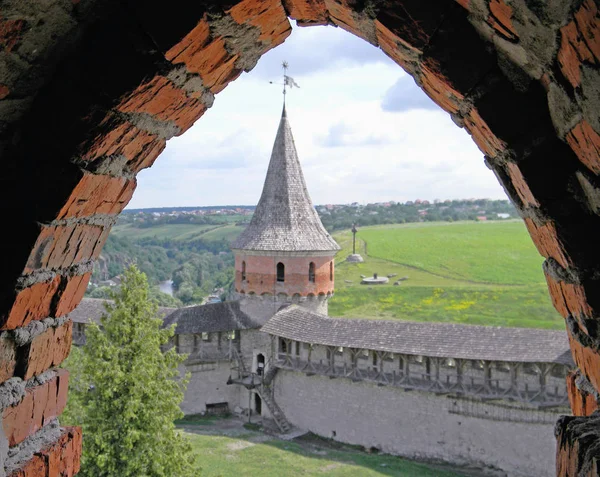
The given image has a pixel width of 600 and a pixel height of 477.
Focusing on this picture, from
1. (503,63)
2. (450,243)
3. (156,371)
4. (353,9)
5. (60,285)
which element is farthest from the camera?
(450,243)

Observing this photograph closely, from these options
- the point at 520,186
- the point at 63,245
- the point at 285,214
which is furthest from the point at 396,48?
the point at 285,214

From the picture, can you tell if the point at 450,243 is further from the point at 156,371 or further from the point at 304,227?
the point at 156,371

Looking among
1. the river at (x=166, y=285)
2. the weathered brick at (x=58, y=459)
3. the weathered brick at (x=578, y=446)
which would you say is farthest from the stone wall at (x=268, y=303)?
the river at (x=166, y=285)

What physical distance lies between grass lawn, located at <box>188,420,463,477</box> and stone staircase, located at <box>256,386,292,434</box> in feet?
3.09

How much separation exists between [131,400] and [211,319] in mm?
10696

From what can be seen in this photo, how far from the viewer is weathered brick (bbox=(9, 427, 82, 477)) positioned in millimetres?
2059

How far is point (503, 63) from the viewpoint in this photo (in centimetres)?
175

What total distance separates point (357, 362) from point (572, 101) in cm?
1870

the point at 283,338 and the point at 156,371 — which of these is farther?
the point at 283,338

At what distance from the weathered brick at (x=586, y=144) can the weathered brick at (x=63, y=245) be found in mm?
1483

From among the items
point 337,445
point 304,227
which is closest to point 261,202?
point 304,227

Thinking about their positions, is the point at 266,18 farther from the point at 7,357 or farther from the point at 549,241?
the point at 7,357

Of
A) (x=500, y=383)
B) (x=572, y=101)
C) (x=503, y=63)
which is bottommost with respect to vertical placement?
(x=500, y=383)

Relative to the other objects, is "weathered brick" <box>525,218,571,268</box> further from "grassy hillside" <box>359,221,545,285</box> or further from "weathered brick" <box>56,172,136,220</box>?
"grassy hillside" <box>359,221,545,285</box>
